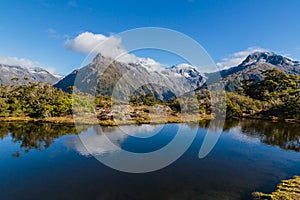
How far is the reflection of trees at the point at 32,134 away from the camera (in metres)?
34.9

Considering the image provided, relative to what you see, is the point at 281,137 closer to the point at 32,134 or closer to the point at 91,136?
the point at 91,136

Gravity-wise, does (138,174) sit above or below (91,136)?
below

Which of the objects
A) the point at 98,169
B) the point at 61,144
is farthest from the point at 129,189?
the point at 61,144

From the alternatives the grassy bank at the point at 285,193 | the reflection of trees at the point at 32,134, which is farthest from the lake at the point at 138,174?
the grassy bank at the point at 285,193

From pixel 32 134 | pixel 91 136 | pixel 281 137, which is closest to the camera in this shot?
pixel 91 136

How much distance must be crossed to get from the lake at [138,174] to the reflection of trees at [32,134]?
167mm

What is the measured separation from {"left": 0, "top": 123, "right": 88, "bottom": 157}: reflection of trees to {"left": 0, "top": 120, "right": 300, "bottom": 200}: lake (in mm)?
167

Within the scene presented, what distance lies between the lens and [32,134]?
4134cm

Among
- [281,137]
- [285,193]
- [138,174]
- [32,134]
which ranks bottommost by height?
[138,174]

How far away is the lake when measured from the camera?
18.7m

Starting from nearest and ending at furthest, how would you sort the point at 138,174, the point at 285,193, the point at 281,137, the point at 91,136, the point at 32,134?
the point at 285,193, the point at 138,174, the point at 91,136, the point at 32,134, the point at 281,137

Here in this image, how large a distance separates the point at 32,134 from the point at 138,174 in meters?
28.6

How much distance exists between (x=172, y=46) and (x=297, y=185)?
2009 cm

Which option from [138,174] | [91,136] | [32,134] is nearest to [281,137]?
[138,174]
